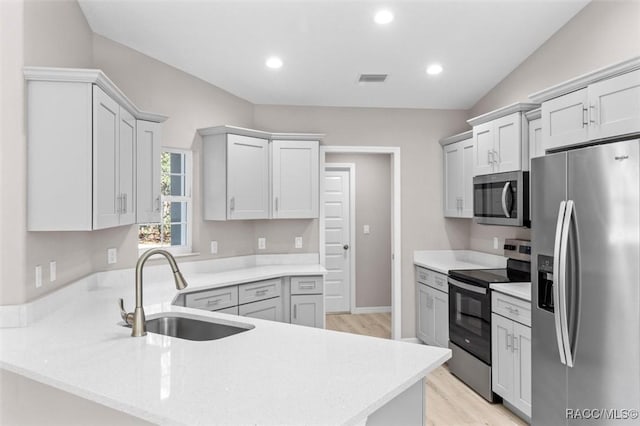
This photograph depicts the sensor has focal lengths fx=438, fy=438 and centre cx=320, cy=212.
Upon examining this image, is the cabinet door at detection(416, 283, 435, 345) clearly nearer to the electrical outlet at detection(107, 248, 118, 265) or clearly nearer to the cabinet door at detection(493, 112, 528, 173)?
the cabinet door at detection(493, 112, 528, 173)

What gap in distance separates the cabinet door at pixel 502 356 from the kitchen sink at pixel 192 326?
2.08m

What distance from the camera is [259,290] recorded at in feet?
12.9

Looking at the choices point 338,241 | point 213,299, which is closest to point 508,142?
point 213,299

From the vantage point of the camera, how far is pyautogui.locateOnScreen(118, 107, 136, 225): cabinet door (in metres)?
2.79

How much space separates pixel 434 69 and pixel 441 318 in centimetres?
240

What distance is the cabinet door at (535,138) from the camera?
3.32 m

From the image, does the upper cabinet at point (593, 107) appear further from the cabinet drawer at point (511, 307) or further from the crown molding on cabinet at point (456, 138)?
the crown molding on cabinet at point (456, 138)

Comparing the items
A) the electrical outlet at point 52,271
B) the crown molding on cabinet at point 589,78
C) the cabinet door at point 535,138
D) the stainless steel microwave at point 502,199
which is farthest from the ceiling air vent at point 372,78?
the electrical outlet at point 52,271

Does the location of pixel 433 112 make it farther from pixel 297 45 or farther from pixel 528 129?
pixel 297 45

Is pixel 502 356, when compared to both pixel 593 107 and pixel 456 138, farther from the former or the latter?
pixel 456 138

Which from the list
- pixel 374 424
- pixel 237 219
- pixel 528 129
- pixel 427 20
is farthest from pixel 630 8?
pixel 237 219

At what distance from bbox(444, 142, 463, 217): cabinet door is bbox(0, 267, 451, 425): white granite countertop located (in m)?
3.08

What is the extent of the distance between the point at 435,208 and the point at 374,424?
12.2 ft

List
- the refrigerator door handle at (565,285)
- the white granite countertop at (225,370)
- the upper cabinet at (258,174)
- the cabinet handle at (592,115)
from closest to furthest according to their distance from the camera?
1. the white granite countertop at (225,370)
2. the refrigerator door handle at (565,285)
3. the cabinet handle at (592,115)
4. the upper cabinet at (258,174)
